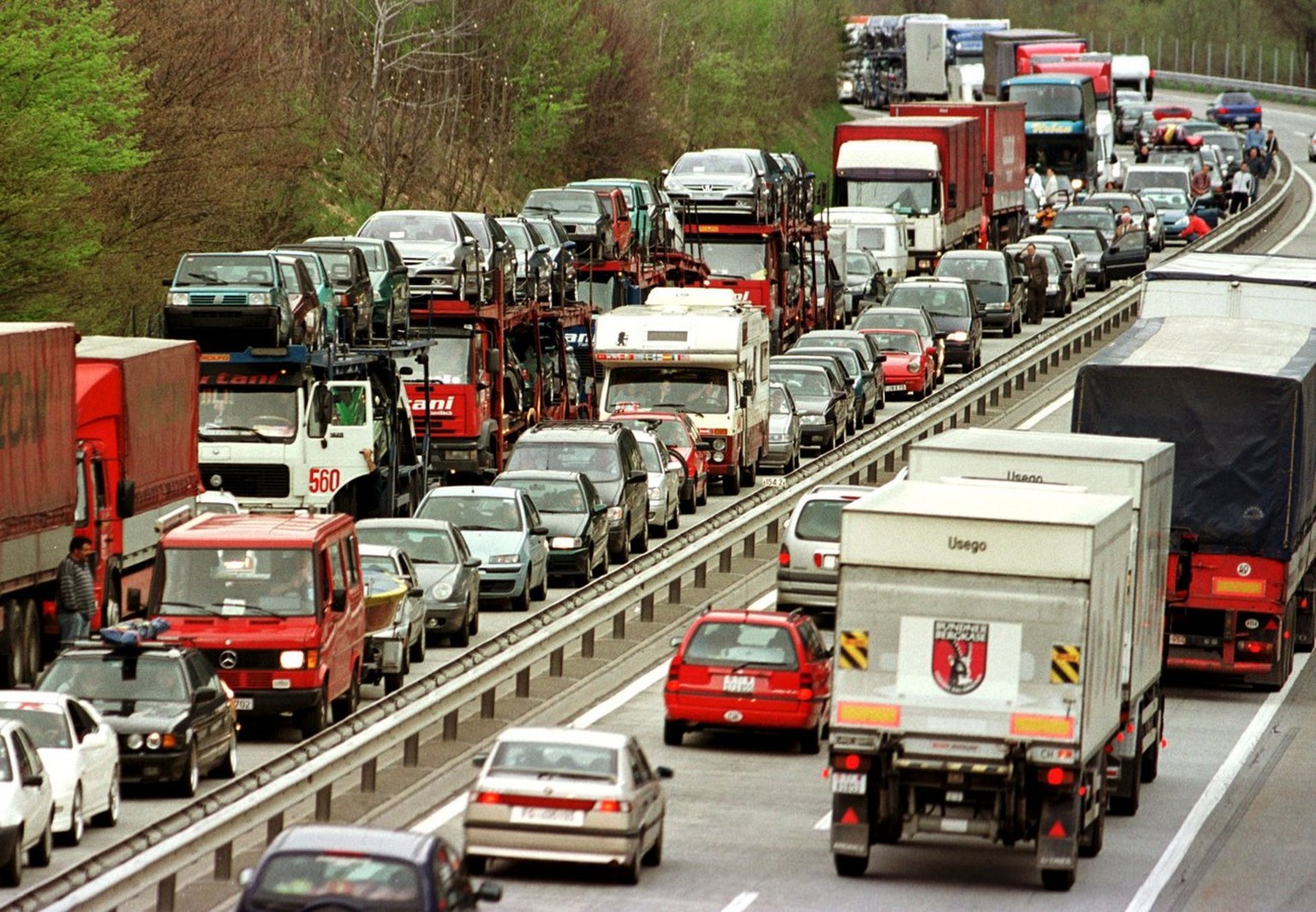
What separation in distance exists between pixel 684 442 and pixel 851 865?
65.1 ft

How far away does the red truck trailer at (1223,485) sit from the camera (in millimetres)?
28156

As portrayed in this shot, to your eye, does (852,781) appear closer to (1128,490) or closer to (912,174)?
(1128,490)

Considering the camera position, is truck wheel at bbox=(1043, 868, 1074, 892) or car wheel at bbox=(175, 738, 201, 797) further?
car wheel at bbox=(175, 738, 201, 797)

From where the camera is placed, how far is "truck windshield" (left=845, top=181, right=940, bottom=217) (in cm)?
6456

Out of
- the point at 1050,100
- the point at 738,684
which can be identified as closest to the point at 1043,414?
the point at 738,684

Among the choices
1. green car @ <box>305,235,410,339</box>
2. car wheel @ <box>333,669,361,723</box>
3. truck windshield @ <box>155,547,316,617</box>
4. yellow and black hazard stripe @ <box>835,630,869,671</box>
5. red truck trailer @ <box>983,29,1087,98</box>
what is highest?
red truck trailer @ <box>983,29,1087,98</box>

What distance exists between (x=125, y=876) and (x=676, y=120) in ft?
252

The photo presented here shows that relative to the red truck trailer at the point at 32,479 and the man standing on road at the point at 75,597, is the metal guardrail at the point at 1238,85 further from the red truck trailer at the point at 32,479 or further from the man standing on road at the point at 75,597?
the man standing on road at the point at 75,597

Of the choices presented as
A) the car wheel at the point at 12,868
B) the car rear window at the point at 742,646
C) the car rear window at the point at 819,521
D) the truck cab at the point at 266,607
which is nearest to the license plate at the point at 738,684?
the car rear window at the point at 742,646

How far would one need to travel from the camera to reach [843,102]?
131750 mm

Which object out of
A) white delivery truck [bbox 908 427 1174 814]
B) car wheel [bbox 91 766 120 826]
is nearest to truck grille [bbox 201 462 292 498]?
white delivery truck [bbox 908 427 1174 814]

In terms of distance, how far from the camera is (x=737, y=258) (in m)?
53.7

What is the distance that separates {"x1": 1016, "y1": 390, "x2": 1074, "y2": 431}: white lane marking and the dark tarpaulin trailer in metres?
18.0

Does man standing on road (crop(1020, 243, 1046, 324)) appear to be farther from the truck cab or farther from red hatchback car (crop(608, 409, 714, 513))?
the truck cab
